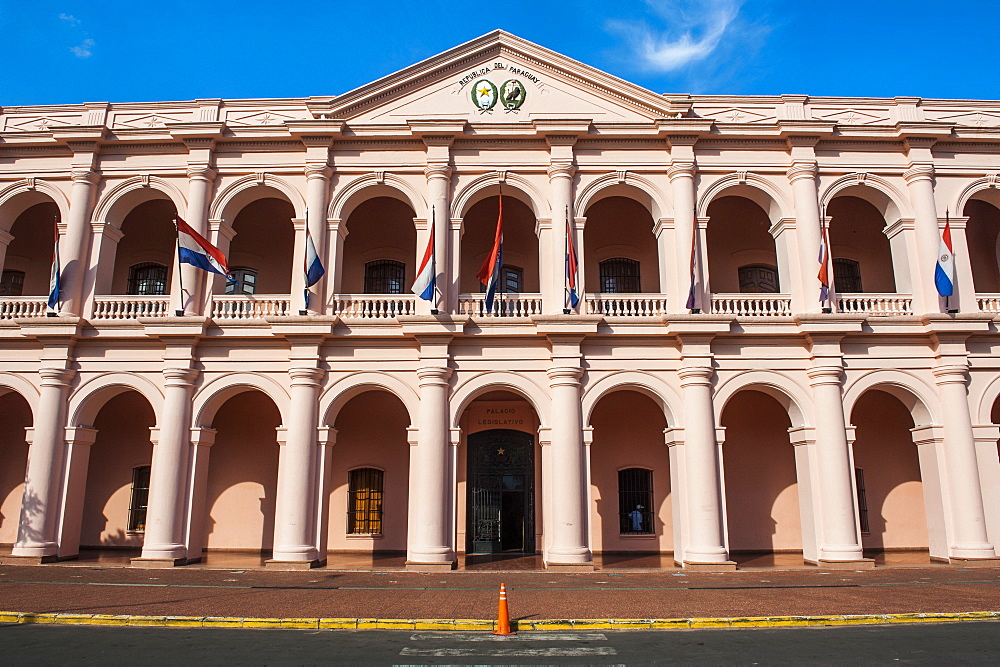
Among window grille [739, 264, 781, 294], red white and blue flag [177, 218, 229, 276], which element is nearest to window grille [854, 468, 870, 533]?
window grille [739, 264, 781, 294]

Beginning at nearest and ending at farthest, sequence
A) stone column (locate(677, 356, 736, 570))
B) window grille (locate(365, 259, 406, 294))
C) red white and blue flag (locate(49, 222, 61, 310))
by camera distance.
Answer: stone column (locate(677, 356, 736, 570)) < red white and blue flag (locate(49, 222, 61, 310)) < window grille (locate(365, 259, 406, 294))

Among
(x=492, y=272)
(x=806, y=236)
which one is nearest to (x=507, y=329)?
(x=492, y=272)

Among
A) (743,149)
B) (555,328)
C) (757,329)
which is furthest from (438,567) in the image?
A: (743,149)

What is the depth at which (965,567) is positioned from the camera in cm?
1645

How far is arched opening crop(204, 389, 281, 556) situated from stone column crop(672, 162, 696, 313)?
12046 millimetres

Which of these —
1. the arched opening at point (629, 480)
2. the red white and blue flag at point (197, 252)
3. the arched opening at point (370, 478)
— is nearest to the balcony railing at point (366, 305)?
the arched opening at point (370, 478)

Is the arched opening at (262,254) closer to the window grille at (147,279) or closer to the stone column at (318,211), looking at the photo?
the window grille at (147,279)

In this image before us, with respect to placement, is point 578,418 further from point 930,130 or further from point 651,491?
point 930,130

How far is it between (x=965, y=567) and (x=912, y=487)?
155 inches

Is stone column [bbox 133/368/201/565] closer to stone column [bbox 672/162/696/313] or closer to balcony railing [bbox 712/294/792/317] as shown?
stone column [bbox 672/162/696/313]

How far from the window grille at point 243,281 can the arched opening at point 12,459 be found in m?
6.83

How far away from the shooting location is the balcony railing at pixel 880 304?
18.3 m

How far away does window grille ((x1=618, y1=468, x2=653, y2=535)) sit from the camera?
20.0 meters

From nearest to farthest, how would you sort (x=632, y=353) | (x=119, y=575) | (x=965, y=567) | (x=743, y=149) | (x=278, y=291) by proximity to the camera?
1. (x=119, y=575)
2. (x=965, y=567)
3. (x=632, y=353)
4. (x=743, y=149)
5. (x=278, y=291)
